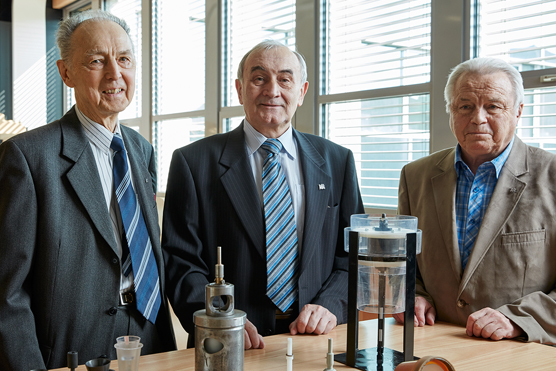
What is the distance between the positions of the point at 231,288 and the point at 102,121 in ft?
3.22

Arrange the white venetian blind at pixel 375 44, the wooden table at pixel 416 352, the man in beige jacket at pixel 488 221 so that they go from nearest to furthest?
1. the wooden table at pixel 416 352
2. the man in beige jacket at pixel 488 221
3. the white venetian blind at pixel 375 44

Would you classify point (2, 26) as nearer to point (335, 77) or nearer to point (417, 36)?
point (335, 77)

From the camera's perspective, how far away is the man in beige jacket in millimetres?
1816

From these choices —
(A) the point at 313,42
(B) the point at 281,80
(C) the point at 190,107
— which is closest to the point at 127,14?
(C) the point at 190,107

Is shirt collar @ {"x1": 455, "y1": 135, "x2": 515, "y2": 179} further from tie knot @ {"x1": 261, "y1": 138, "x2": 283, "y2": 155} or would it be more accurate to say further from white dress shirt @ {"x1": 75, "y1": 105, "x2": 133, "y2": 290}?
white dress shirt @ {"x1": 75, "y1": 105, "x2": 133, "y2": 290}

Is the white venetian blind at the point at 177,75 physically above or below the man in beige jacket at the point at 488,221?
above

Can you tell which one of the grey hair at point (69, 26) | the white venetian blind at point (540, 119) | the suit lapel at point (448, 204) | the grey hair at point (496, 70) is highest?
the grey hair at point (69, 26)

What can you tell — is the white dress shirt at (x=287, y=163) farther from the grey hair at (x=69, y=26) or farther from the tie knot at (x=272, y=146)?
the grey hair at (x=69, y=26)

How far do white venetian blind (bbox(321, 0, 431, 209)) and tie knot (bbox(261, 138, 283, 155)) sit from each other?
1.38m

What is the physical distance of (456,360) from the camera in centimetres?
150

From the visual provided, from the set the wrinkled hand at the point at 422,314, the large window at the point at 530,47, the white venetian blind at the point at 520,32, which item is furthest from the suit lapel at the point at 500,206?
the white venetian blind at the point at 520,32

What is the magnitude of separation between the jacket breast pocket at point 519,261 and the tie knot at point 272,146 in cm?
87

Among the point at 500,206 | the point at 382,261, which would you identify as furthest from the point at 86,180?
the point at 500,206

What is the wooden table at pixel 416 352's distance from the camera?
57.3 inches
